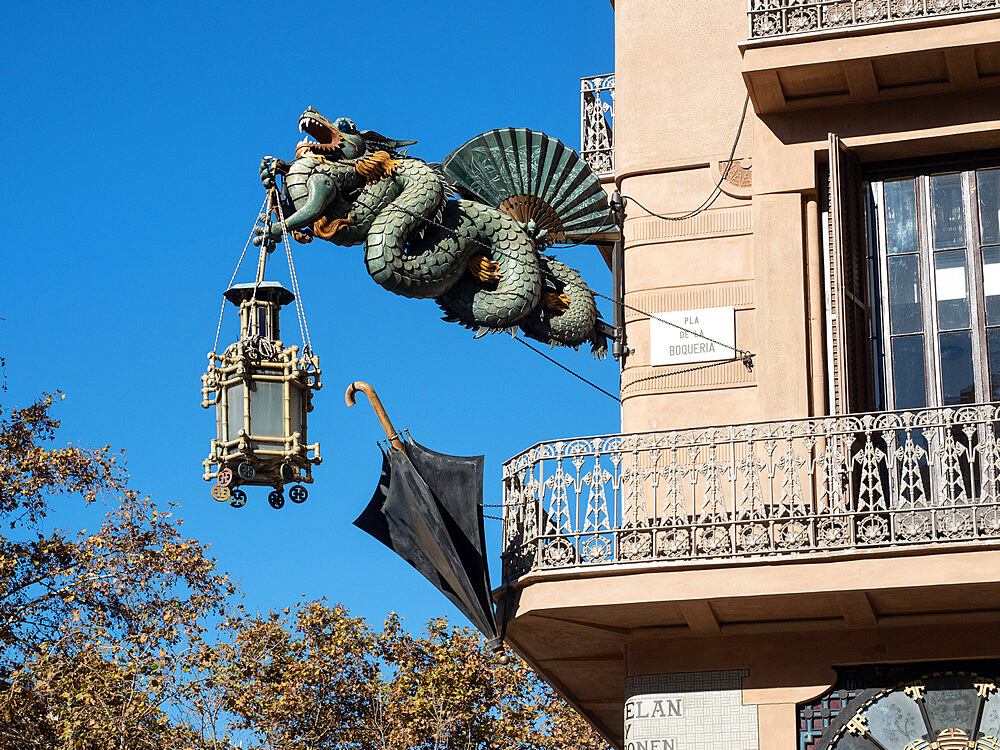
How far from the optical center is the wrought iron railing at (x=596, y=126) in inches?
586

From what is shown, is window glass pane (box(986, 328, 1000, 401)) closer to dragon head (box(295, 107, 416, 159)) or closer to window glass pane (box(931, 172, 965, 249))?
window glass pane (box(931, 172, 965, 249))

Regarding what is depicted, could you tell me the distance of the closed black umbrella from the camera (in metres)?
12.4

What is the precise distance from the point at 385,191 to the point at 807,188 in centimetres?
323

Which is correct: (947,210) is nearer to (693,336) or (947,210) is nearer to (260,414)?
(693,336)

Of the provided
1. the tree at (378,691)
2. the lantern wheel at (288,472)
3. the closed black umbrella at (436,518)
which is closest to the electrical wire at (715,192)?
the closed black umbrella at (436,518)

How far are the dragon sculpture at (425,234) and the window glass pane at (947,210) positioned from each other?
8.86 feet

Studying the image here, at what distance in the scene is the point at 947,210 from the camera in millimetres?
13047

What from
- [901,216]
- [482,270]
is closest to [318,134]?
[482,270]

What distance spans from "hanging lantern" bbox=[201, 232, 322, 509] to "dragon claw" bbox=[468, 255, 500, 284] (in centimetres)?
223

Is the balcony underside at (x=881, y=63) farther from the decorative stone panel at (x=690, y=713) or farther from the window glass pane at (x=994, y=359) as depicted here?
the decorative stone panel at (x=690, y=713)

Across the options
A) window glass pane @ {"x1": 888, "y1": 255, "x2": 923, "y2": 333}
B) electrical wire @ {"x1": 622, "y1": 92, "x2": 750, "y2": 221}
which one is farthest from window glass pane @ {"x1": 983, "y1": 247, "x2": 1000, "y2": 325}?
electrical wire @ {"x1": 622, "y1": 92, "x2": 750, "y2": 221}

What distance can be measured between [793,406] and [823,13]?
2870 millimetres

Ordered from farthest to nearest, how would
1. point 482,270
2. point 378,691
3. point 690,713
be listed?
point 378,691, point 482,270, point 690,713

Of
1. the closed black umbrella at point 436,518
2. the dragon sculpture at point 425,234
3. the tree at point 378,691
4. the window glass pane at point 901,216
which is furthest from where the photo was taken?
the tree at point 378,691
